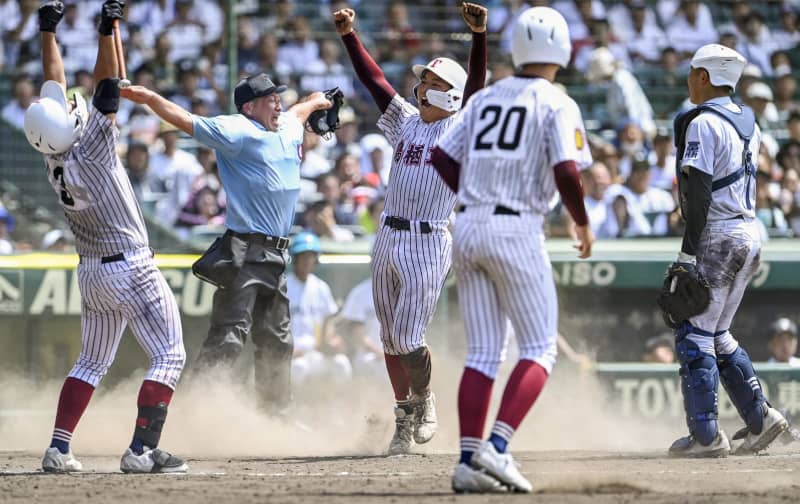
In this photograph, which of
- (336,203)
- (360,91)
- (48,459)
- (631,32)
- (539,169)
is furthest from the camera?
(631,32)

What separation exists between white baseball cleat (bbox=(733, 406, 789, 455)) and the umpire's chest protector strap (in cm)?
130

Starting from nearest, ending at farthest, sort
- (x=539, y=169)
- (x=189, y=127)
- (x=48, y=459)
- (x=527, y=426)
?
(x=539, y=169)
(x=48, y=459)
(x=189, y=127)
(x=527, y=426)

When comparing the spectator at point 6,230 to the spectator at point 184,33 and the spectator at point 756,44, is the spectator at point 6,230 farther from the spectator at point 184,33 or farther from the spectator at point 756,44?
the spectator at point 756,44

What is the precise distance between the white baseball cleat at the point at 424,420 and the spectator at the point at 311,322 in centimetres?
239

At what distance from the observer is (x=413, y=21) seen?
15.7 m

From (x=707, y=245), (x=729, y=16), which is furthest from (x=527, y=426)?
(x=729, y=16)

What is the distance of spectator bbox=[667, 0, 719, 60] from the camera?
16.3m

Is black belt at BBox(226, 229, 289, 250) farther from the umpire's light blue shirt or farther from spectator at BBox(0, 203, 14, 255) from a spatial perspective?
spectator at BBox(0, 203, 14, 255)

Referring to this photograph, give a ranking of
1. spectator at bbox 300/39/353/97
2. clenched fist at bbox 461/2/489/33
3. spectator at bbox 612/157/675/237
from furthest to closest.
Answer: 1. spectator at bbox 300/39/353/97
2. spectator at bbox 612/157/675/237
3. clenched fist at bbox 461/2/489/33

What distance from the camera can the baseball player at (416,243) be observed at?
7.69 m

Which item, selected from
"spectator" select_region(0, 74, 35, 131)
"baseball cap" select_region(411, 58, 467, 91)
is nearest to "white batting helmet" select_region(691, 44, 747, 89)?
"baseball cap" select_region(411, 58, 467, 91)

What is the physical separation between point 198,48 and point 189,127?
763 cm

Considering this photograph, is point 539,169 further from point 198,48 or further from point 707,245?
point 198,48

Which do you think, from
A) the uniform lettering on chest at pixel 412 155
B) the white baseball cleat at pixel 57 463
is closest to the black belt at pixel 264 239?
the uniform lettering on chest at pixel 412 155
